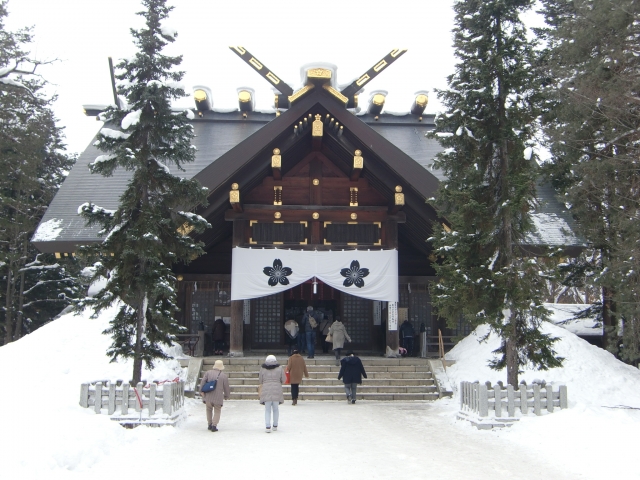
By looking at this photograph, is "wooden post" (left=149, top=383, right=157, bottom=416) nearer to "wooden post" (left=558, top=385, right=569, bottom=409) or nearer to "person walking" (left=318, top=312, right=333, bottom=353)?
"wooden post" (left=558, top=385, right=569, bottom=409)

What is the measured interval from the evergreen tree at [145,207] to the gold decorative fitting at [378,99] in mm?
15334

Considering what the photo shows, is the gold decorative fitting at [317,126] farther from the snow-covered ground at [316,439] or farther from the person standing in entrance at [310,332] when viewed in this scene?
the snow-covered ground at [316,439]

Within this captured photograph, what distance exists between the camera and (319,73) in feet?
52.6

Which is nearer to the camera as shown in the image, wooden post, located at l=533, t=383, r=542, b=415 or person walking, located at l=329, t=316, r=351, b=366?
wooden post, located at l=533, t=383, r=542, b=415

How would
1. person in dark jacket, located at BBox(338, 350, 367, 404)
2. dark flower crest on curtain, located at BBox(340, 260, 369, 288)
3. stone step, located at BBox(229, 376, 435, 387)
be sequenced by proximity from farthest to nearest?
dark flower crest on curtain, located at BBox(340, 260, 369, 288)
stone step, located at BBox(229, 376, 435, 387)
person in dark jacket, located at BBox(338, 350, 367, 404)

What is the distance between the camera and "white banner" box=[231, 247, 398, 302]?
1645cm

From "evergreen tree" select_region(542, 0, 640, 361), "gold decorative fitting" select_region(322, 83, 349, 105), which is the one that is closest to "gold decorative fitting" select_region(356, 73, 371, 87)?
"gold decorative fitting" select_region(322, 83, 349, 105)

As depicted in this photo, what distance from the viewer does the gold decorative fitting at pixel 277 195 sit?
57.8 ft

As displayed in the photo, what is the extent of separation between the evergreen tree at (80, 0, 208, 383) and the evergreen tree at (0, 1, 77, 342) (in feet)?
29.7

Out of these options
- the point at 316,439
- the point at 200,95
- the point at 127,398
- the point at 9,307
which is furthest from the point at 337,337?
the point at 9,307

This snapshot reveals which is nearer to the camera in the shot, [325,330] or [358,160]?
[358,160]

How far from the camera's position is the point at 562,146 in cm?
1430

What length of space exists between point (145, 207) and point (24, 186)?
46.8 ft

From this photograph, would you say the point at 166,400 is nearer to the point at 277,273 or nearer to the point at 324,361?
the point at 324,361
